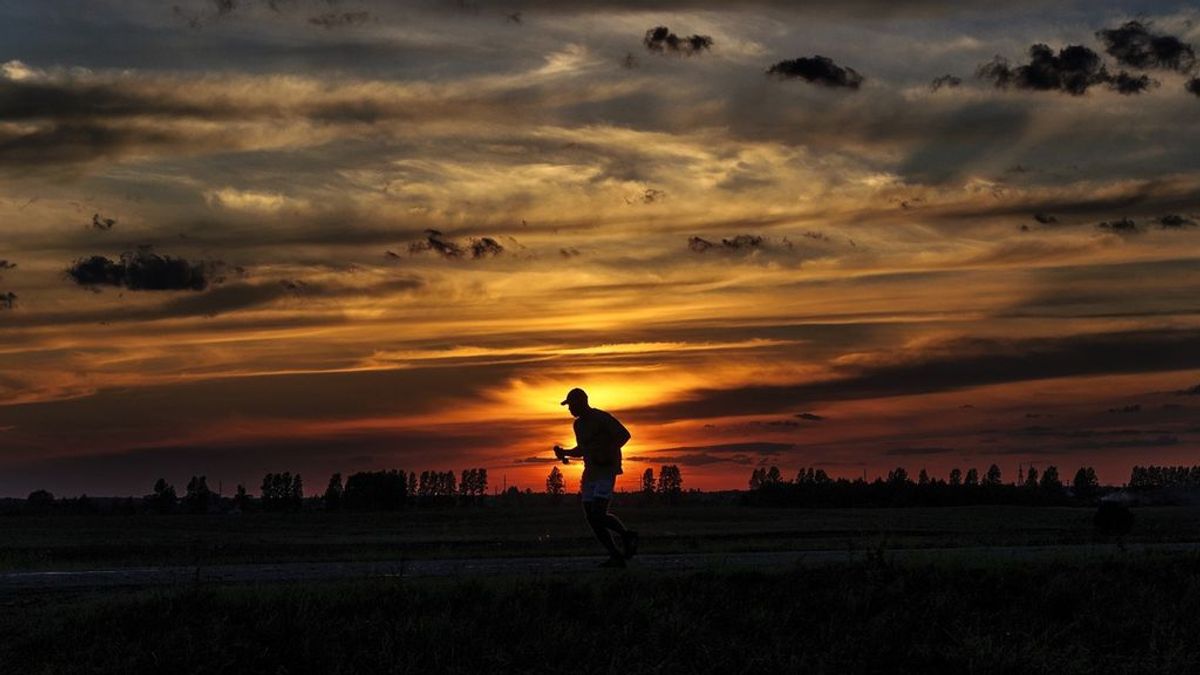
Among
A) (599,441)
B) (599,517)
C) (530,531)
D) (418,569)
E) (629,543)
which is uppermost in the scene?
(599,441)

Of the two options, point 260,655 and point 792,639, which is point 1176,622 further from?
point 260,655

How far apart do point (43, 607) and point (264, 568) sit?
5.48 m

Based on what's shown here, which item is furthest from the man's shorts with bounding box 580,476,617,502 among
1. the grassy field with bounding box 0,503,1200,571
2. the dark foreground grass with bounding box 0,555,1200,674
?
the grassy field with bounding box 0,503,1200,571

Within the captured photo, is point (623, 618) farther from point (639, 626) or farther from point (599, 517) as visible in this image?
point (599, 517)

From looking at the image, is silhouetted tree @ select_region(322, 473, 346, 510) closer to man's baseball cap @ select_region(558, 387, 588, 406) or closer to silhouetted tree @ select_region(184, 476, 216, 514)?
silhouetted tree @ select_region(184, 476, 216, 514)

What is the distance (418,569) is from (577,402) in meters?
3.40

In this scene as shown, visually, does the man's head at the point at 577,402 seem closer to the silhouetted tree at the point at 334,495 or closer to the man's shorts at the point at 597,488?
the man's shorts at the point at 597,488

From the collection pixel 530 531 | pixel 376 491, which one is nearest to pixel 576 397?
pixel 530 531

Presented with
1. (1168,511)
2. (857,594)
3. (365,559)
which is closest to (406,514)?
(1168,511)

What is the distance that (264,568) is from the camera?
20.6 metres

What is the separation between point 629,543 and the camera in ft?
64.7

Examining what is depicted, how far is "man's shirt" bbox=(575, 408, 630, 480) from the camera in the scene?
20.0m

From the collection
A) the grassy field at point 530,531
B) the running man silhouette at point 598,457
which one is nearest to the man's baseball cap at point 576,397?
the running man silhouette at point 598,457

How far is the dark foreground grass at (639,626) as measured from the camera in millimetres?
14445
